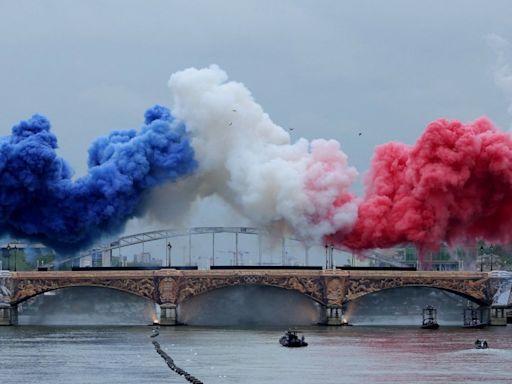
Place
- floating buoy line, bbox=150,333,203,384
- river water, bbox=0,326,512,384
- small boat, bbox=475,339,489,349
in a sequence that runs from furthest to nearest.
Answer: small boat, bbox=475,339,489,349
river water, bbox=0,326,512,384
floating buoy line, bbox=150,333,203,384

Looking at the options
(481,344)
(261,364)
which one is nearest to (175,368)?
(261,364)

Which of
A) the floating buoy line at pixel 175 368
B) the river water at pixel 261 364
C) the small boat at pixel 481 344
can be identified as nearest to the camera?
the floating buoy line at pixel 175 368

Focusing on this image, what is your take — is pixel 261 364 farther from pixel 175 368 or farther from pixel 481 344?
pixel 481 344

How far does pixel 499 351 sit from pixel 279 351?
24.4 metres

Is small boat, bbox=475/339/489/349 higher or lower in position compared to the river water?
higher

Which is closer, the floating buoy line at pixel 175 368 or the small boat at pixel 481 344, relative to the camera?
the floating buoy line at pixel 175 368

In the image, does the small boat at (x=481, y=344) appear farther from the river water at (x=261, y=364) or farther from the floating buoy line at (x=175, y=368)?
the floating buoy line at (x=175, y=368)

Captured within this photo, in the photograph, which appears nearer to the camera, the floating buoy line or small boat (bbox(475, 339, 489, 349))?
the floating buoy line

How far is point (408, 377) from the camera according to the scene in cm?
15675

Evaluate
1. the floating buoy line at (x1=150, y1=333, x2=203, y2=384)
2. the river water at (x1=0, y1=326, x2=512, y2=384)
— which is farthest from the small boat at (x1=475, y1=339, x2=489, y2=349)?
the floating buoy line at (x1=150, y1=333, x2=203, y2=384)

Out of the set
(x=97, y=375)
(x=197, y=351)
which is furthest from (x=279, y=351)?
(x=97, y=375)

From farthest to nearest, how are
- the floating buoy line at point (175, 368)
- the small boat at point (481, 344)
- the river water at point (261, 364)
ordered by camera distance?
1. the small boat at point (481, 344)
2. the river water at point (261, 364)
3. the floating buoy line at point (175, 368)

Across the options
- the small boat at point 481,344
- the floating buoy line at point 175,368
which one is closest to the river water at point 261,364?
the floating buoy line at point 175,368

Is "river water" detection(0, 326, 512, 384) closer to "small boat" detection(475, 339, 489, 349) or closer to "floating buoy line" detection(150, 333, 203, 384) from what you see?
"floating buoy line" detection(150, 333, 203, 384)
